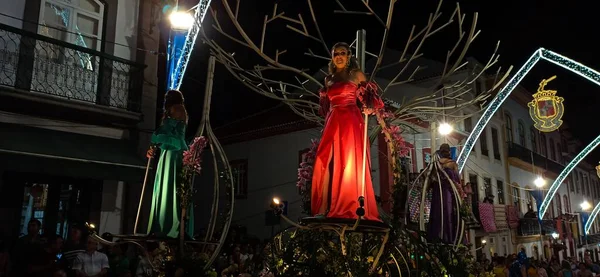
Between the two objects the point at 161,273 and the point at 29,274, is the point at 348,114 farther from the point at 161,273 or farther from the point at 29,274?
the point at 29,274

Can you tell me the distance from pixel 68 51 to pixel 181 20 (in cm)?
255

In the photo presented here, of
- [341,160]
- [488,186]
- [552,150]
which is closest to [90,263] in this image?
[341,160]

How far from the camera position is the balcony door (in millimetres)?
A: 10000

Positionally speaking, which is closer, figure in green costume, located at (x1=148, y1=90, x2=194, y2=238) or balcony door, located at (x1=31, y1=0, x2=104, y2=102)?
figure in green costume, located at (x1=148, y1=90, x2=194, y2=238)

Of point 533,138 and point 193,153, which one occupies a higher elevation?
point 533,138

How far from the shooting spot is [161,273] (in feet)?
15.2

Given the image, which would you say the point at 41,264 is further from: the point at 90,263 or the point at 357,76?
the point at 357,76

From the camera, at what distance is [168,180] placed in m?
5.42

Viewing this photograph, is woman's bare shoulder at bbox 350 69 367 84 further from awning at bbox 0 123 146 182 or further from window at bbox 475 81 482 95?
window at bbox 475 81 482 95

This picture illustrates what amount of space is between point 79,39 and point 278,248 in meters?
8.55

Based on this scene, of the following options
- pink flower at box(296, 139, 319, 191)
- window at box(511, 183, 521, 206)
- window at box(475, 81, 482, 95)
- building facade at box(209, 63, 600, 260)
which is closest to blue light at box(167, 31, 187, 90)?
building facade at box(209, 63, 600, 260)

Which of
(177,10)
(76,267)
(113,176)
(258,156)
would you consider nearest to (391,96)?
(258,156)

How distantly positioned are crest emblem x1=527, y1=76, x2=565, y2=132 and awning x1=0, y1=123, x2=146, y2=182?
10.9m

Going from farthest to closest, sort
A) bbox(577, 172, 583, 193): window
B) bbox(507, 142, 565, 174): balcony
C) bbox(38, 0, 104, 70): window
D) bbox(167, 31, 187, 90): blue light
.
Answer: bbox(577, 172, 583, 193): window → bbox(507, 142, 565, 174): balcony → bbox(167, 31, 187, 90): blue light → bbox(38, 0, 104, 70): window
